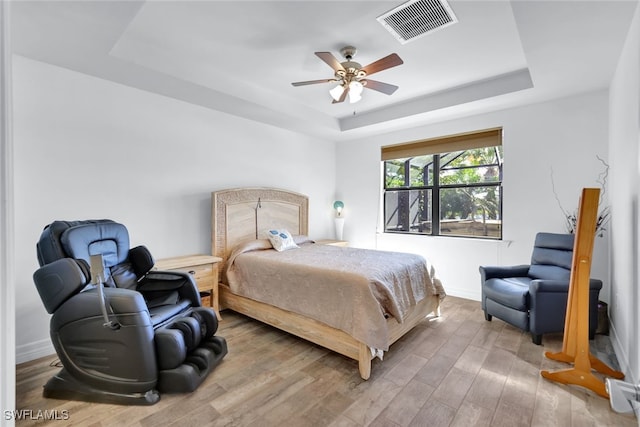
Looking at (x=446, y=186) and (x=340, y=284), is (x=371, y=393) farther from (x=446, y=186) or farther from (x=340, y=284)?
(x=446, y=186)

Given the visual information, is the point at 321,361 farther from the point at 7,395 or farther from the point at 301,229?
the point at 301,229

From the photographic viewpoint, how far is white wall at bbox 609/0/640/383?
1.89 m

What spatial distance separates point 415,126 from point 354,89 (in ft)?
6.72

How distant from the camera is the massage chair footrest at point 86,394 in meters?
1.87

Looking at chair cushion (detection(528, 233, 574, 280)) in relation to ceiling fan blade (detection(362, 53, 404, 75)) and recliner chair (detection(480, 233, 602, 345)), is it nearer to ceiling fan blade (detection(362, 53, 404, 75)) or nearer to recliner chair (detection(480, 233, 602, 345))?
recliner chair (detection(480, 233, 602, 345))

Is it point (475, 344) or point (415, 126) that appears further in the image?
point (415, 126)

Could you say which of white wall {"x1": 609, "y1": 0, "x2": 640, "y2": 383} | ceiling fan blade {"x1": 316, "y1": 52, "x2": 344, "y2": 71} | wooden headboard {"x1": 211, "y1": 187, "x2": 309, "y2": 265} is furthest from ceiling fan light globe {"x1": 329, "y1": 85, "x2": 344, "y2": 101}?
white wall {"x1": 609, "y1": 0, "x2": 640, "y2": 383}

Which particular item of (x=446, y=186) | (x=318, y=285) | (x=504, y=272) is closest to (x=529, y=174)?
(x=446, y=186)

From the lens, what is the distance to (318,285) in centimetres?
252

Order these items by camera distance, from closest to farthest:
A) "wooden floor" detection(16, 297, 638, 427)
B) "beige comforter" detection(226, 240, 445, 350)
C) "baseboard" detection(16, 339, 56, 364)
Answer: "wooden floor" detection(16, 297, 638, 427)
"beige comforter" detection(226, 240, 445, 350)
"baseboard" detection(16, 339, 56, 364)

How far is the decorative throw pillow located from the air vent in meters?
2.46

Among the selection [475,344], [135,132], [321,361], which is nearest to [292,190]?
[135,132]

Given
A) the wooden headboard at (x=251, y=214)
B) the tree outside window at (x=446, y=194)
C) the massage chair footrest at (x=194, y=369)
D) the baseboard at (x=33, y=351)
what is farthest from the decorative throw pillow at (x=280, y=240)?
the baseboard at (x=33, y=351)

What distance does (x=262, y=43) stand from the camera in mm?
2533
